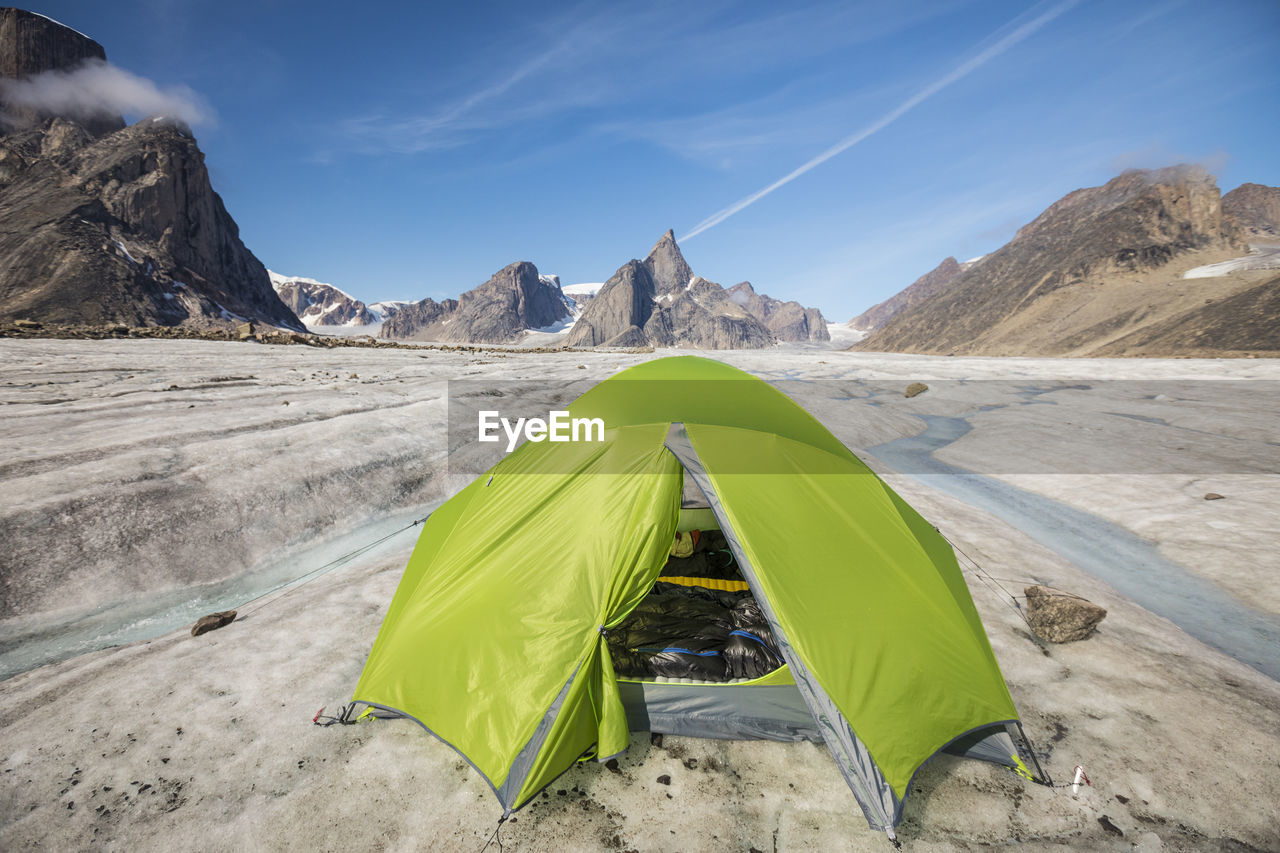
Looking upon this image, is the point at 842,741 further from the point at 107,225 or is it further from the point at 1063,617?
the point at 107,225

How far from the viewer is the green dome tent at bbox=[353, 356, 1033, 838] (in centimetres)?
412

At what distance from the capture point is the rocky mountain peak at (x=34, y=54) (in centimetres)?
9231

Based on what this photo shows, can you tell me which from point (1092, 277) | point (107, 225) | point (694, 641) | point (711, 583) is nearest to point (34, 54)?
point (107, 225)

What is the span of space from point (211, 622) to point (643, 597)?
20.5ft

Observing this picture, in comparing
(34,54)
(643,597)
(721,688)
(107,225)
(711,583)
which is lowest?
(721,688)

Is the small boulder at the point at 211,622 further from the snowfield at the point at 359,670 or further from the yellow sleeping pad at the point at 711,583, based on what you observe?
the yellow sleeping pad at the point at 711,583

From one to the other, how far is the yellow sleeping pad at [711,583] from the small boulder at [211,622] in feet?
20.3

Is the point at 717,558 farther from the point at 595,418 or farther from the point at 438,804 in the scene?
the point at 438,804

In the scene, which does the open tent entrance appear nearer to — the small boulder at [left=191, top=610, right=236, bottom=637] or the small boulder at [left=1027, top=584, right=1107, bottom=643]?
the small boulder at [left=1027, top=584, right=1107, bottom=643]

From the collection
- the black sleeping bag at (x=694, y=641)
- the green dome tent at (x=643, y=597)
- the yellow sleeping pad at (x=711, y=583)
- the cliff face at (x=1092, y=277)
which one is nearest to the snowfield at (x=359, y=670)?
the green dome tent at (x=643, y=597)

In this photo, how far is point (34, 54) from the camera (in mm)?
100750

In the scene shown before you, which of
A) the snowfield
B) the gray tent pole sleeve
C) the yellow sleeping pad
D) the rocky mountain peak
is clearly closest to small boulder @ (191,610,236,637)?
the snowfield

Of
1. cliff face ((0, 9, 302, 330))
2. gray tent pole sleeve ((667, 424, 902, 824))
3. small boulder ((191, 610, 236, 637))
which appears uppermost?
cliff face ((0, 9, 302, 330))

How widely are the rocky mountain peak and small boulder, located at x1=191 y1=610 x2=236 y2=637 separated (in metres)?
154
